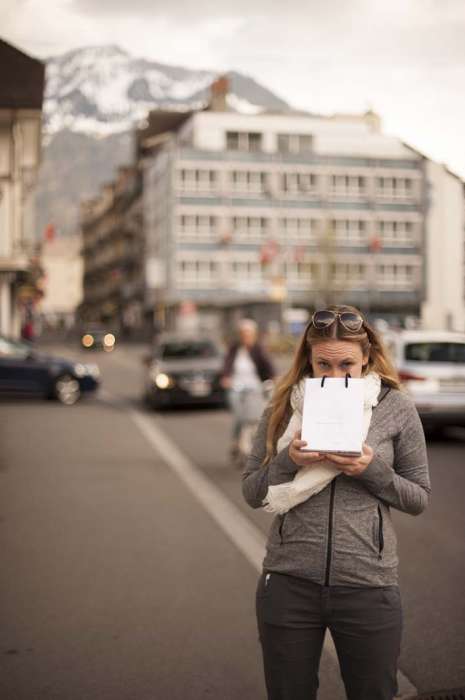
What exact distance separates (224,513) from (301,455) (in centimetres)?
703

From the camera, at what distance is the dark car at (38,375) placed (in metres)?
25.7

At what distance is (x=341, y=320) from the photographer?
10.4 feet

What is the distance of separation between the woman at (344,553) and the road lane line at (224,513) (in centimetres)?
159

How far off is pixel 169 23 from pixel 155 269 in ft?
219

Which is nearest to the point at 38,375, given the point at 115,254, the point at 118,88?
the point at 118,88

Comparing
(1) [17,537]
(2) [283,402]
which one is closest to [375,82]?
(2) [283,402]

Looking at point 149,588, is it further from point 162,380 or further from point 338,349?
point 162,380

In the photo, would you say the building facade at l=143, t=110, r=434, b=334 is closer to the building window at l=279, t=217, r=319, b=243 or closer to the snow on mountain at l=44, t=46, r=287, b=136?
the building window at l=279, t=217, r=319, b=243

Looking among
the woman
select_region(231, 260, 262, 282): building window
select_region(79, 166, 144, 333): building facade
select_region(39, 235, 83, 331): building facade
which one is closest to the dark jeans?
the woman

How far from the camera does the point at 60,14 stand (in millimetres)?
5535

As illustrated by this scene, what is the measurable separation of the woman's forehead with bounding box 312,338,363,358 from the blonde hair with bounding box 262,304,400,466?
0.03 meters

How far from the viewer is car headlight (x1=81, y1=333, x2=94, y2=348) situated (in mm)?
68312

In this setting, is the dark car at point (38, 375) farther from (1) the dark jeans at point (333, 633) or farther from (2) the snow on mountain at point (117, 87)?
(1) the dark jeans at point (333, 633)

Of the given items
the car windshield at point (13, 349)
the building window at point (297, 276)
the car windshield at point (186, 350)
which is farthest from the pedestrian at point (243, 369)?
the building window at point (297, 276)
